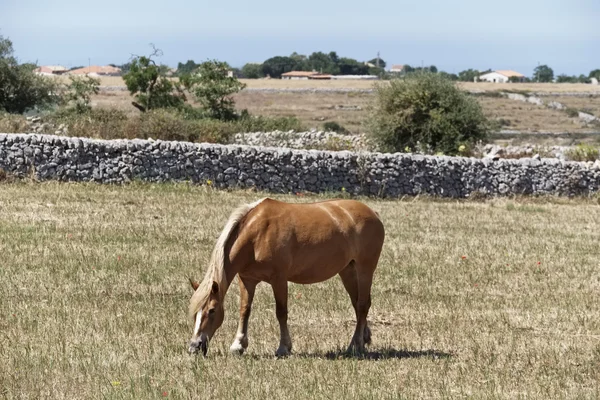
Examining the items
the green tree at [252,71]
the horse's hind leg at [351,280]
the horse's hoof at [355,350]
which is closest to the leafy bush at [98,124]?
the horse's hind leg at [351,280]

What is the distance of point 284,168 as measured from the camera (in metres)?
23.5

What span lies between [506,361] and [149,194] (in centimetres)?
1297

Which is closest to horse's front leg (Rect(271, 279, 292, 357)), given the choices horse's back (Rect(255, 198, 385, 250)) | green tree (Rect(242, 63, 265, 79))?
horse's back (Rect(255, 198, 385, 250))

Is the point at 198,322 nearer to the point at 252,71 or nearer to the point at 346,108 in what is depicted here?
the point at 346,108

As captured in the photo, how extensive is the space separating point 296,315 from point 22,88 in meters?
31.5

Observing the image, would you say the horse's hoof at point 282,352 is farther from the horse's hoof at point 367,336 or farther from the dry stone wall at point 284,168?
the dry stone wall at point 284,168

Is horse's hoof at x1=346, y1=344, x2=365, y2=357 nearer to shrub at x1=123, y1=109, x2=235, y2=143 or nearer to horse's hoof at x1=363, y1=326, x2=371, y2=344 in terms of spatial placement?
horse's hoof at x1=363, y1=326, x2=371, y2=344

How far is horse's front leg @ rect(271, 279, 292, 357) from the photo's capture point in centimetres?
920

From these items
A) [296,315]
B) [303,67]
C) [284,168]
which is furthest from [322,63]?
[296,315]

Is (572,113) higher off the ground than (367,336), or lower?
lower

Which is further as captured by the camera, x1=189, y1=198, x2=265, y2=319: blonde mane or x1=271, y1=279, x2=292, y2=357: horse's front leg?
x1=271, y1=279, x2=292, y2=357: horse's front leg

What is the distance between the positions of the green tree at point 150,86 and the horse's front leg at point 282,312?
2876cm

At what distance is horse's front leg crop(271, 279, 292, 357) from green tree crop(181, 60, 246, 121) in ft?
93.8

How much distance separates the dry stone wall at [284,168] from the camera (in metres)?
22.1
